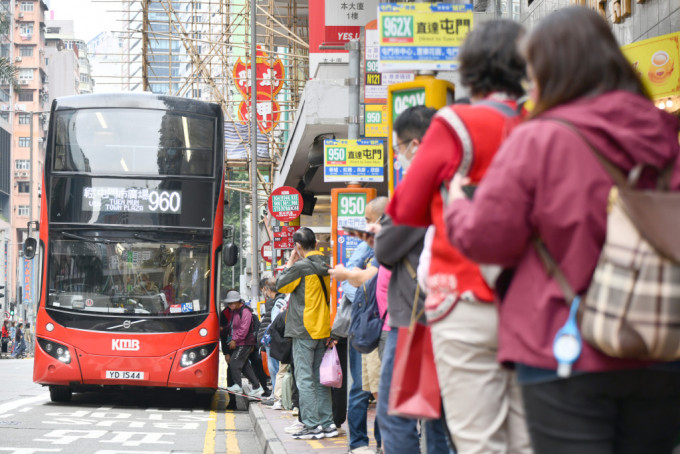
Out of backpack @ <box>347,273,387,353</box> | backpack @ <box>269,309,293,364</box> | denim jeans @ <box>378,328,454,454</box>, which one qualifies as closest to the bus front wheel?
backpack @ <box>269,309,293,364</box>

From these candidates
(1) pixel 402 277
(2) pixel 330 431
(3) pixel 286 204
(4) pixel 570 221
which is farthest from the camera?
(3) pixel 286 204

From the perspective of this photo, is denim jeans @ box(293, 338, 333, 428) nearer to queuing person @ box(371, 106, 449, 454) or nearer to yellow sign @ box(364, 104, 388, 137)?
yellow sign @ box(364, 104, 388, 137)

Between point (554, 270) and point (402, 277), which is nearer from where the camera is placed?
point (554, 270)

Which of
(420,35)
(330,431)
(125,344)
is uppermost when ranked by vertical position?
(420,35)

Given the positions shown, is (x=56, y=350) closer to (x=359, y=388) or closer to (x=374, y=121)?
(x=374, y=121)

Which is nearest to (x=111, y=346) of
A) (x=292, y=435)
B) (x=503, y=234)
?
(x=292, y=435)

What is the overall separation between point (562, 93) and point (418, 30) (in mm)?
3613

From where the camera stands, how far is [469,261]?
3.00 metres

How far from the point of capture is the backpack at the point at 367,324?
6543 mm

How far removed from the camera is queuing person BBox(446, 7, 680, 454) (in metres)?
2.29

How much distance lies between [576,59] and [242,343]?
1284cm

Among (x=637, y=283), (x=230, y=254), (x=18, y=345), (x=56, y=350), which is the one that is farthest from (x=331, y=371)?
(x=18, y=345)

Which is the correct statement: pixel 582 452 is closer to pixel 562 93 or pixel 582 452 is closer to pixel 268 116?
pixel 562 93

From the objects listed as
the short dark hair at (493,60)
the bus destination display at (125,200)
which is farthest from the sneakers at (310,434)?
the short dark hair at (493,60)
